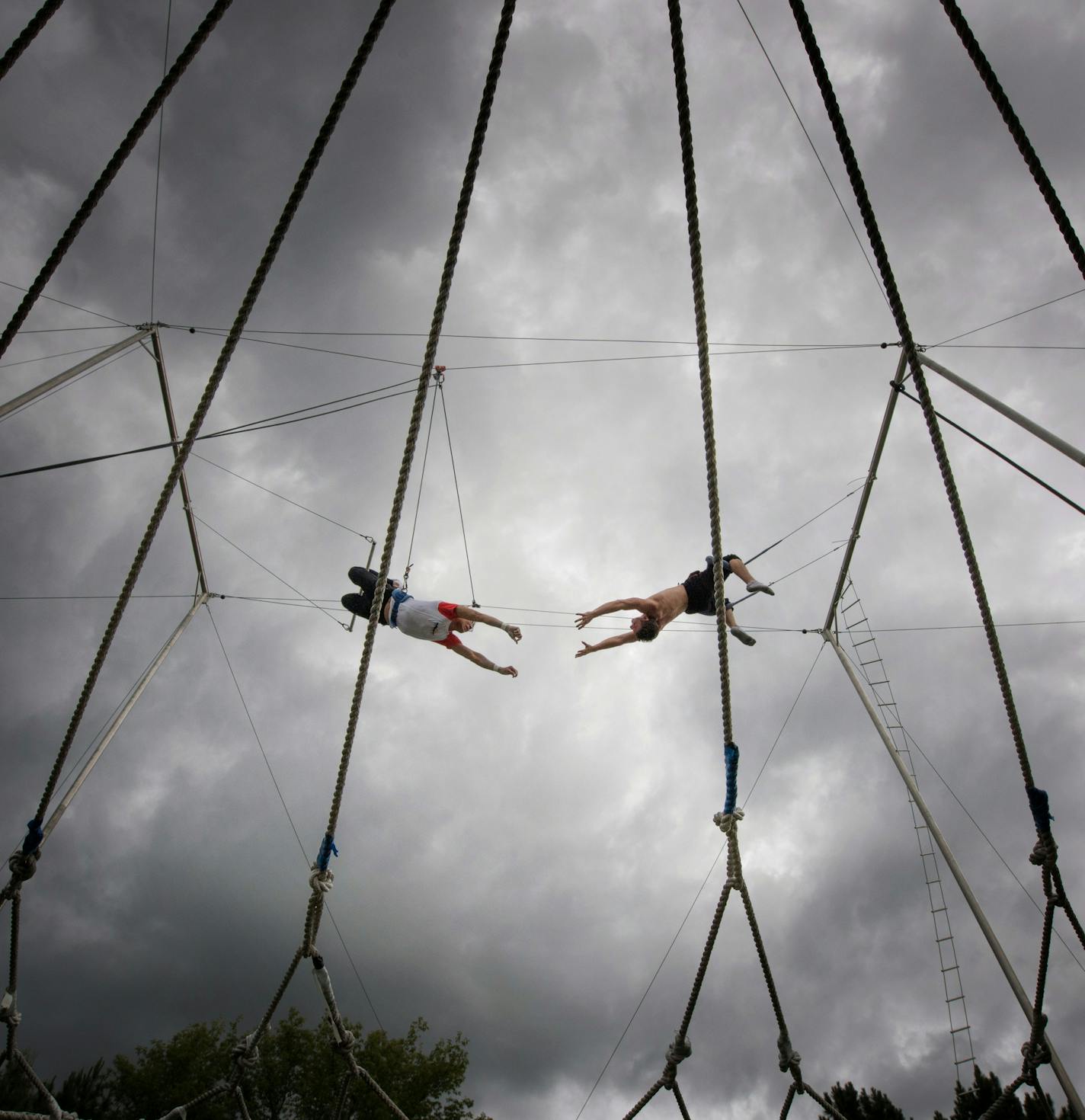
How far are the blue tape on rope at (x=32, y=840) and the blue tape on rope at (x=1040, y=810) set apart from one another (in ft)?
24.6

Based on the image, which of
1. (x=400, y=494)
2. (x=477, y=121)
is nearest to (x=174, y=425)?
(x=400, y=494)

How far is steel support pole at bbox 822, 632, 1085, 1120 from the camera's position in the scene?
609 cm

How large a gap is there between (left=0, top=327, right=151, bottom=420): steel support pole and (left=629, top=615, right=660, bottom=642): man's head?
225 inches

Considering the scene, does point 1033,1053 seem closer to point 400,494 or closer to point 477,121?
point 400,494

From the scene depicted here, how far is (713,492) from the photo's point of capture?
409cm

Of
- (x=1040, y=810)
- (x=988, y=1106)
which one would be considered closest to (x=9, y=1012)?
(x=1040, y=810)

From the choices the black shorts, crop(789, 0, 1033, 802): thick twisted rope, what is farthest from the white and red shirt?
crop(789, 0, 1033, 802): thick twisted rope

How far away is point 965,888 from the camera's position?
7.75 meters

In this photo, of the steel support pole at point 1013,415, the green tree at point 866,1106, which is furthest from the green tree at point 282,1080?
the steel support pole at point 1013,415

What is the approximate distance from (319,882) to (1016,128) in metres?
5.28

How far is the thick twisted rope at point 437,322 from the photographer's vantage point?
2957mm

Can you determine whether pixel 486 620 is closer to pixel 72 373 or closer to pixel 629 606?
pixel 629 606

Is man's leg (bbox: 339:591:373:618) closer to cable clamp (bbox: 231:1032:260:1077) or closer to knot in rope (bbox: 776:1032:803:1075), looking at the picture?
cable clamp (bbox: 231:1032:260:1077)

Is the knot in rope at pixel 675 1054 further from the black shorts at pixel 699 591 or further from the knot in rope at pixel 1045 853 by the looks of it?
the black shorts at pixel 699 591
